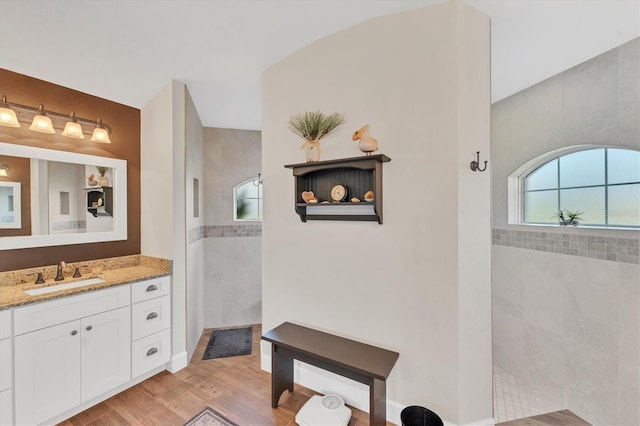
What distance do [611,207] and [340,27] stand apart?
2.44m

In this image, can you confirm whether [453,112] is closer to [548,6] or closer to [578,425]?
[548,6]

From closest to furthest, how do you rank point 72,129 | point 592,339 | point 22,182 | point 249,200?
1. point 592,339
2. point 22,182
3. point 72,129
4. point 249,200

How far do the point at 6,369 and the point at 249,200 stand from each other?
104 inches

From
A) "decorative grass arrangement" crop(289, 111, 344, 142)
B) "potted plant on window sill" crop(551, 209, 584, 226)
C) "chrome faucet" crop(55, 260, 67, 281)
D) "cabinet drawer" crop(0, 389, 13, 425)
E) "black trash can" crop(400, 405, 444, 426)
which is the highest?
"decorative grass arrangement" crop(289, 111, 344, 142)

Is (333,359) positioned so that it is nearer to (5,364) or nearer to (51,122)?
(5,364)

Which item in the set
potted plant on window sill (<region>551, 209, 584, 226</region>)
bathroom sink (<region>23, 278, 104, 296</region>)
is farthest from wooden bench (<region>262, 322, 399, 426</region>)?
potted plant on window sill (<region>551, 209, 584, 226</region>)

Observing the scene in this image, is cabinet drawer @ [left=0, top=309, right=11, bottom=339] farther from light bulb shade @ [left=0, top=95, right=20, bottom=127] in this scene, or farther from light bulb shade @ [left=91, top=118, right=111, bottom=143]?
light bulb shade @ [left=91, top=118, right=111, bottom=143]

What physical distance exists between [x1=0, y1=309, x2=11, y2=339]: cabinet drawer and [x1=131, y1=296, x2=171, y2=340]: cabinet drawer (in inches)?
26.3

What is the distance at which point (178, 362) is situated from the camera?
240cm

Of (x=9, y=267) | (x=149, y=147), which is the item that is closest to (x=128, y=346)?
(x=9, y=267)

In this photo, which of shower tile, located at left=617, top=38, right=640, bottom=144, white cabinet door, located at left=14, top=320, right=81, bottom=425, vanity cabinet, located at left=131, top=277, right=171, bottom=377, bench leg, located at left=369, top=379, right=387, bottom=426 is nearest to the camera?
bench leg, located at left=369, top=379, right=387, bottom=426

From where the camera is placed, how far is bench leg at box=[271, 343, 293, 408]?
6.25 feet

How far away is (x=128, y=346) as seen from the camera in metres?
2.11

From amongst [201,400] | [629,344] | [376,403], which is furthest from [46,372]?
[629,344]
